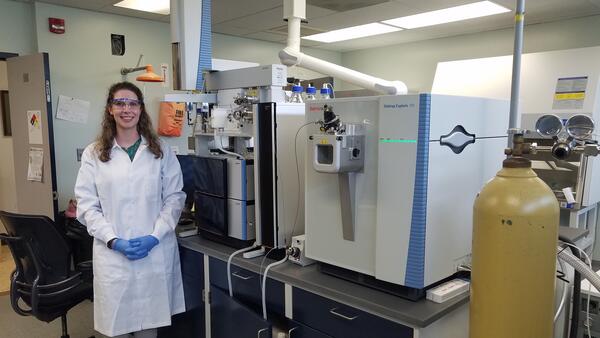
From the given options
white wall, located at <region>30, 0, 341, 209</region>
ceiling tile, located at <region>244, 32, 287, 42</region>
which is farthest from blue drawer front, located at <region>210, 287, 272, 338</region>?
ceiling tile, located at <region>244, 32, 287, 42</region>

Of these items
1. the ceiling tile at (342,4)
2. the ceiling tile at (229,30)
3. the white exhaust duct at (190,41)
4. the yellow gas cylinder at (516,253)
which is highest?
the ceiling tile at (342,4)

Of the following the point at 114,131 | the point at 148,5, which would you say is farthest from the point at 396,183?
the point at 148,5

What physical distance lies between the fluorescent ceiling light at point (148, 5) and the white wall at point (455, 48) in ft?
8.54

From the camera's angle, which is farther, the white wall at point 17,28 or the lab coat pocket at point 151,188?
the white wall at point 17,28

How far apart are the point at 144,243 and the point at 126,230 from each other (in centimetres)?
12

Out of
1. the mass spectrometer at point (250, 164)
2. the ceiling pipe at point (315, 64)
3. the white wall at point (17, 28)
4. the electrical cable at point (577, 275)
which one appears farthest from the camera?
the white wall at point (17, 28)

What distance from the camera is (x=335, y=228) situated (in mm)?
1549

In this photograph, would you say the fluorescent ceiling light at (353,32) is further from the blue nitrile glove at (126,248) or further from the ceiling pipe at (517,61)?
the blue nitrile glove at (126,248)

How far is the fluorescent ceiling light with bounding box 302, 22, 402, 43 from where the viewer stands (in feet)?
15.4

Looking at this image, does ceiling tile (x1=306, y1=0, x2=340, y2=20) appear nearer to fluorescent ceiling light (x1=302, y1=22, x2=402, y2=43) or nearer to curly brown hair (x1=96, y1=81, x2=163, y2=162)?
fluorescent ceiling light (x1=302, y1=22, x2=402, y2=43)

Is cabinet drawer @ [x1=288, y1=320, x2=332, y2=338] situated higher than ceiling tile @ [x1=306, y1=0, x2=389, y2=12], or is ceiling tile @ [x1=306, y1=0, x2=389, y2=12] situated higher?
ceiling tile @ [x1=306, y1=0, x2=389, y2=12]

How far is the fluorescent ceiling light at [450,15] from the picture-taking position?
12.7 ft

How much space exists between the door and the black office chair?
1.36 m

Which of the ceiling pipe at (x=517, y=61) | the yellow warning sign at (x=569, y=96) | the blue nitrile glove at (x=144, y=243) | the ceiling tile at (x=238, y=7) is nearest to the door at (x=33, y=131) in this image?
the ceiling tile at (x=238, y=7)
